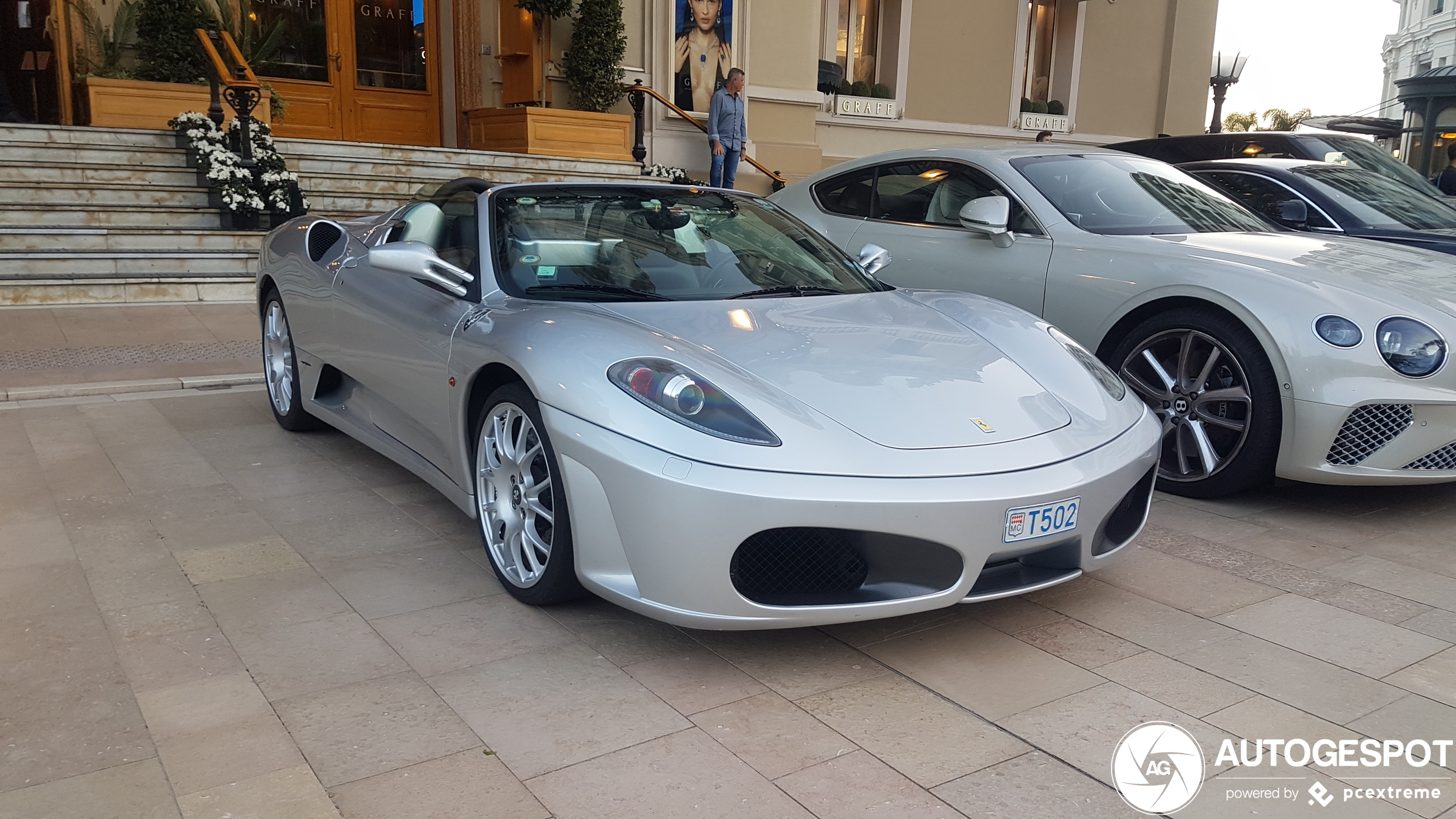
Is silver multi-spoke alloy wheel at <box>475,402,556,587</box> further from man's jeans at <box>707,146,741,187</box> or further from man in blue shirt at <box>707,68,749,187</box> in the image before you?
man's jeans at <box>707,146,741,187</box>

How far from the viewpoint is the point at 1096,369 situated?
3.48 m

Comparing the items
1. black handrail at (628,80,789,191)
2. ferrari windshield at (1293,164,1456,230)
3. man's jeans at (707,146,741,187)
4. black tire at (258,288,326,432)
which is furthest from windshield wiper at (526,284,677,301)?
man's jeans at (707,146,741,187)

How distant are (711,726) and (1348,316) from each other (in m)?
2.87

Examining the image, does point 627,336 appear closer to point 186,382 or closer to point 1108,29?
point 186,382

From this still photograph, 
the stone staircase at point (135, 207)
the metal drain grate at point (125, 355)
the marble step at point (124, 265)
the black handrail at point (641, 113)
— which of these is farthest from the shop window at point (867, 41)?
the metal drain grate at point (125, 355)

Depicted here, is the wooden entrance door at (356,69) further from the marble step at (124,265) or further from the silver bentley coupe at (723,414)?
the silver bentley coupe at (723,414)

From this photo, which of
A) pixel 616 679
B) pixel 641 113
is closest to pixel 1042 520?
pixel 616 679

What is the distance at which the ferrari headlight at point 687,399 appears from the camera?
2.69 m

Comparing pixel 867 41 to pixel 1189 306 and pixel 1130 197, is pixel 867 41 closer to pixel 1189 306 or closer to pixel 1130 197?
pixel 1130 197

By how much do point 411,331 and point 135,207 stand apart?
301 inches

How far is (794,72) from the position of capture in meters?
15.5

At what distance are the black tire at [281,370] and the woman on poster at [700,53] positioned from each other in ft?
32.4

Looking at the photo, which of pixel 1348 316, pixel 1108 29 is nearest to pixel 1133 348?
pixel 1348 316

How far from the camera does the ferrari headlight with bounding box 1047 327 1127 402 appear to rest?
3.39m
